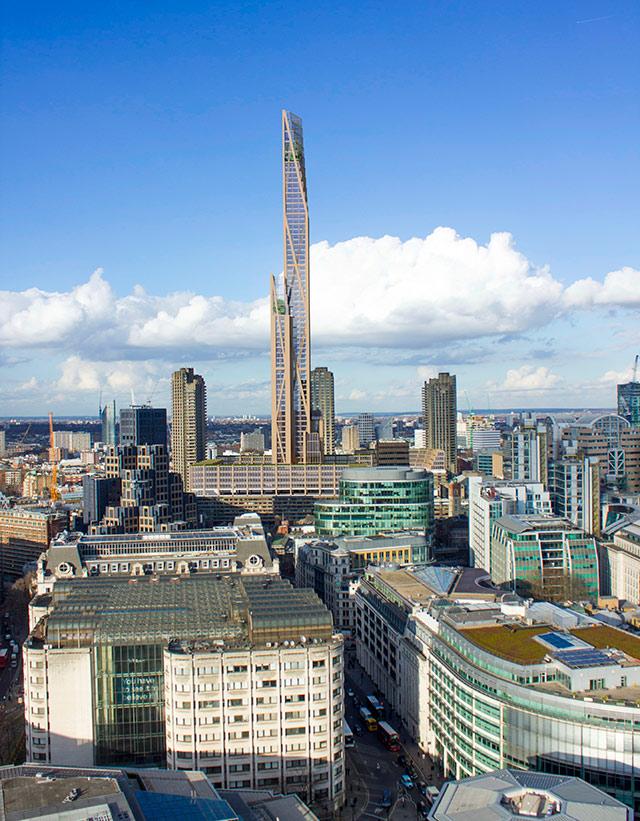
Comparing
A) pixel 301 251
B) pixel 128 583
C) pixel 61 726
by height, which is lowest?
pixel 61 726

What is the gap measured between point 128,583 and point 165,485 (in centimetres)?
5478

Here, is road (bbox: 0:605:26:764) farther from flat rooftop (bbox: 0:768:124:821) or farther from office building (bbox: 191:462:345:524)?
office building (bbox: 191:462:345:524)

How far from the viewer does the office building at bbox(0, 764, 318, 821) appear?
36.5 metres

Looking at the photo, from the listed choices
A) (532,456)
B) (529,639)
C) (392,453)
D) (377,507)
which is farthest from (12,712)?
(392,453)

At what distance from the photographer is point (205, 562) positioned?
9388 cm

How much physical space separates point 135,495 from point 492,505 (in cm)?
4923

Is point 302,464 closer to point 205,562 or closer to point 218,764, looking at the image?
point 205,562

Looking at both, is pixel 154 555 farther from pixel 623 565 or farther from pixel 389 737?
pixel 623 565

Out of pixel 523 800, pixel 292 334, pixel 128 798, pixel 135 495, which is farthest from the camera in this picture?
pixel 292 334

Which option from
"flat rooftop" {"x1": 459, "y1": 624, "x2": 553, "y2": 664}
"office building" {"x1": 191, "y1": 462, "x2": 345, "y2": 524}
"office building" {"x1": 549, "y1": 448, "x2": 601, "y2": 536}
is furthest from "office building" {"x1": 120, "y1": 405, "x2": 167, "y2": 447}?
"flat rooftop" {"x1": 459, "y1": 624, "x2": 553, "y2": 664}

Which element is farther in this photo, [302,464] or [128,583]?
[302,464]

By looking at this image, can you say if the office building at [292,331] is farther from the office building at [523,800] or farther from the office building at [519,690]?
the office building at [523,800]

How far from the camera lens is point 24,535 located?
135250 mm

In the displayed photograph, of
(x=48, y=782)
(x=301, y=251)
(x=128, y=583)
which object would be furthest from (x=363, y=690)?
(x=301, y=251)
